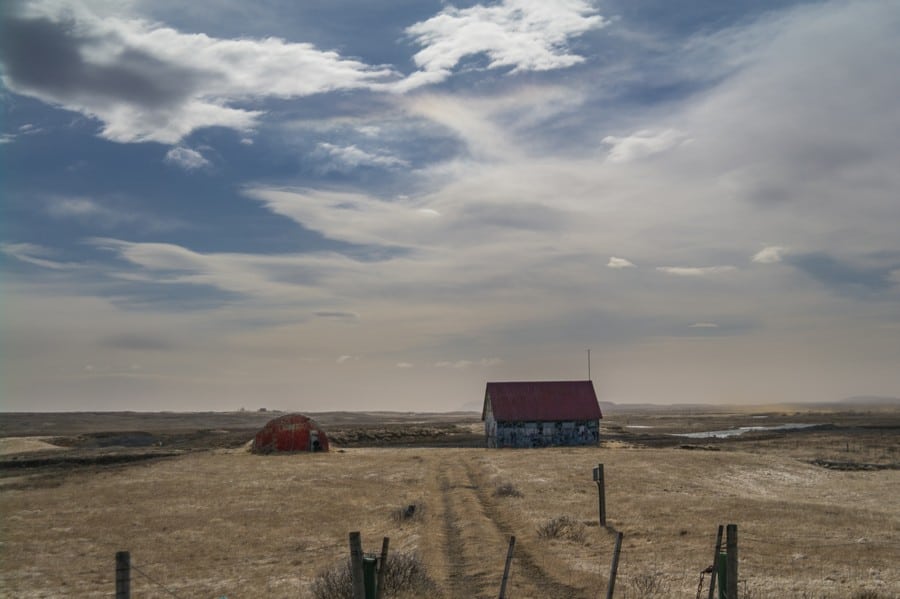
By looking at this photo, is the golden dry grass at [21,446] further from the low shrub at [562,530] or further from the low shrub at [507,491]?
the low shrub at [562,530]

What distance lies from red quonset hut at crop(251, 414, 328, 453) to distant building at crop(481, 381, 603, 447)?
55.4 ft

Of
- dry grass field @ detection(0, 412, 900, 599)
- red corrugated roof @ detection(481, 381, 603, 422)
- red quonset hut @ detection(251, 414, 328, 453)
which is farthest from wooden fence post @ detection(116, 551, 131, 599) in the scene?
red corrugated roof @ detection(481, 381, 603, 422)

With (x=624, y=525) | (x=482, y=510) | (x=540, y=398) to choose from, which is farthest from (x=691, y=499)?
(x=540, y=398)

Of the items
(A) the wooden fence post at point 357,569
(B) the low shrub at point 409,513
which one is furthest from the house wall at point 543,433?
(A) the wooden fence post at point 357,569

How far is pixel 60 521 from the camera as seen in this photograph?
1162 inches

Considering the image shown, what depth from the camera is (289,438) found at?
206 feet

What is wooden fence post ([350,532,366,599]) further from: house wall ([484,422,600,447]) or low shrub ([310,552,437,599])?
house wall ([484,422,600,447])

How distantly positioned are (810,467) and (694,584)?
34.7 meters

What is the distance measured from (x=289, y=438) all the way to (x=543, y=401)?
2482cm

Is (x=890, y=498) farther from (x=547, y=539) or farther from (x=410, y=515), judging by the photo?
(x=410, y=515)

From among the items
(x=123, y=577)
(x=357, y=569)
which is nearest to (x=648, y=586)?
(x=357, y=569)

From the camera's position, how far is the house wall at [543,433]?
227 ft

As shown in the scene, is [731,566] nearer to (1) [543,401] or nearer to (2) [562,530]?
(2) [562,530]

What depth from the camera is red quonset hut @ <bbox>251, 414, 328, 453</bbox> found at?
62.4 meters
